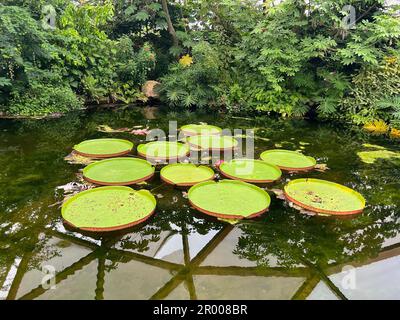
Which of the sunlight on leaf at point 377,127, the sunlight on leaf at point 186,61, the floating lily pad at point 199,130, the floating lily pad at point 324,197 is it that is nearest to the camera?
the floating lily pad at point 324,197

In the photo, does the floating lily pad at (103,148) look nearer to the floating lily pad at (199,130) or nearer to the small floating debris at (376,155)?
the floating lily pad at (199,130)

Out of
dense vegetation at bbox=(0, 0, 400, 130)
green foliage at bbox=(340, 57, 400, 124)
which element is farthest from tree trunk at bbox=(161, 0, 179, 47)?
green foliage at bbox=(340, 57, 400, 124)

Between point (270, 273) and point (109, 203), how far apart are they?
1644 millimetres

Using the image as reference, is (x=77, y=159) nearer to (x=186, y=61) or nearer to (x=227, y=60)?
(x=186, y=61)

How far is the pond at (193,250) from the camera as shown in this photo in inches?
86.1

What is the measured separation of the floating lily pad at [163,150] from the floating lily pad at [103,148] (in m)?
0.23

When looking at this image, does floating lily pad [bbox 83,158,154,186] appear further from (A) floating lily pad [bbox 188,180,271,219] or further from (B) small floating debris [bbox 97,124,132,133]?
(B) small floating debris [bbox 97,124,132,133]

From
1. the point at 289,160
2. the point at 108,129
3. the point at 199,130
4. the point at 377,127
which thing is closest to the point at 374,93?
the point at 377,127

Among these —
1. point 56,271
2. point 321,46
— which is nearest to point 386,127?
point 321,46

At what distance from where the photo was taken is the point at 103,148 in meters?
4.58

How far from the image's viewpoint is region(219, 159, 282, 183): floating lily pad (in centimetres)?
377

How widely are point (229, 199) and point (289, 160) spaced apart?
4.79ft

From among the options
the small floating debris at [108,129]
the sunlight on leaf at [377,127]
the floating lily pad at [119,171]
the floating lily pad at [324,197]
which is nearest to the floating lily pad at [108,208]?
the floating lily pad at [119,171]

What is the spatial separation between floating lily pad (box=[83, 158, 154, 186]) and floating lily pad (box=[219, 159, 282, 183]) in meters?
0.96
